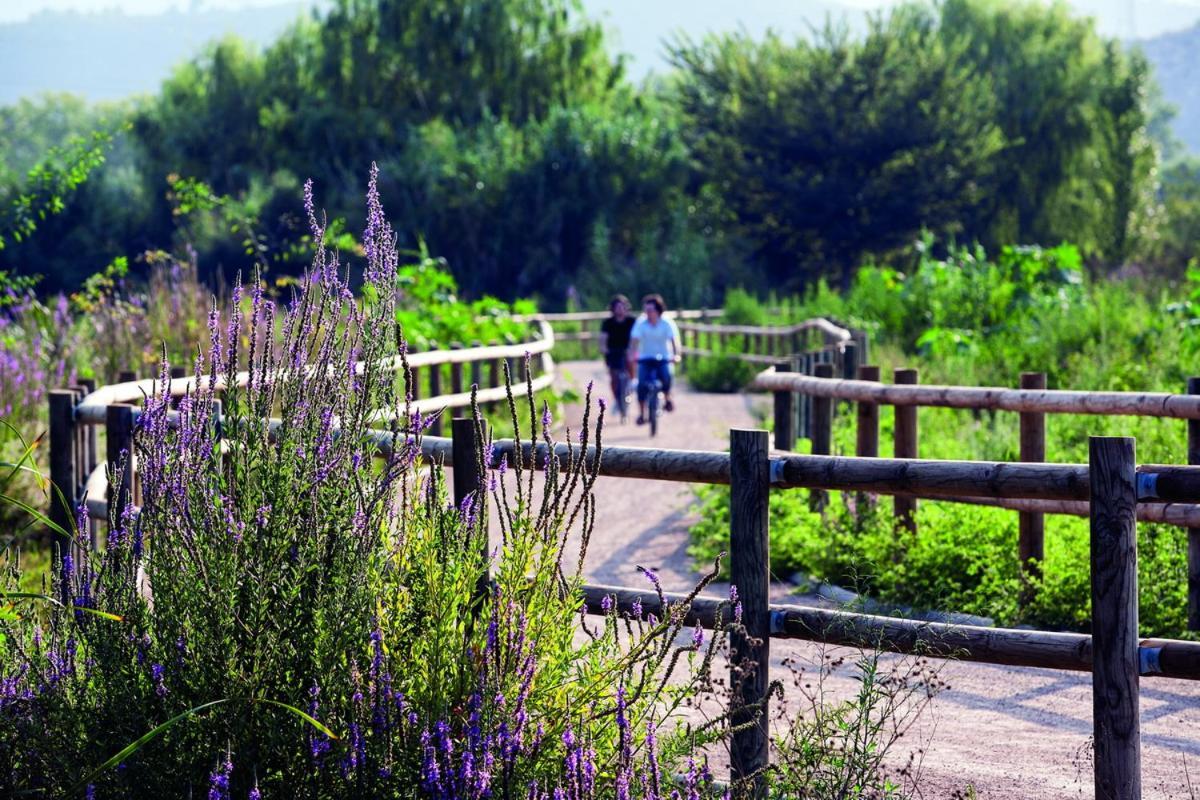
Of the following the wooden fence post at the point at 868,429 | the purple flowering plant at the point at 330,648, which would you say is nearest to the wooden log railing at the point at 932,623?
the purple flowering plant at the point at 330,648

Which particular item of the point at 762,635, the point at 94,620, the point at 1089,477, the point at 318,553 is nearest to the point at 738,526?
the point at 762,635

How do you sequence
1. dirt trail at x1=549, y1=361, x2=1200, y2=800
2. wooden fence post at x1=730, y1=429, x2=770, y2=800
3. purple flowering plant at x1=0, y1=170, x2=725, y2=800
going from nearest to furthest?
purple flowering plant at x1=0, y1=170, x2=725, y2=800, wooden fence post at x1=730, y1=429, x2=770, y2=800, dirt trail at x1=549, y1=361, x2=1200, y2=800

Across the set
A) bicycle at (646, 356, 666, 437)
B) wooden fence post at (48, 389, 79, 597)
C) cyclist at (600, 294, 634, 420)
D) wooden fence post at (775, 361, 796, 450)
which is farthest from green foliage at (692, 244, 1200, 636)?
wooden fence post at (48, 389, 79, 597)

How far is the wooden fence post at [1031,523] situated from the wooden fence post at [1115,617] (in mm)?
3383

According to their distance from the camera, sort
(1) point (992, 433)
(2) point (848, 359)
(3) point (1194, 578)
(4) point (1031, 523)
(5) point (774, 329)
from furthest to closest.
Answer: (5) point (774, 329) < (2) point (848, 359) < (1) point (992, 433) < (4) point (1031, 523) < (3) point (1194, 578)

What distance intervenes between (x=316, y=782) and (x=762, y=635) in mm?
1328

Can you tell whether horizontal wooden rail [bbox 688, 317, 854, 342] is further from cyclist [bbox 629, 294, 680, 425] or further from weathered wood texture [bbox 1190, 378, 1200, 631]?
weathered wood texture [bbox 1190, 378, 1200, 631]

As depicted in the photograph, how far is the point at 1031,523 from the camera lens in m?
7.18

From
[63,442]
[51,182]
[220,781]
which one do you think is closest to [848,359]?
[51,182]

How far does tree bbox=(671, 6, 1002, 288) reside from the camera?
125 ft

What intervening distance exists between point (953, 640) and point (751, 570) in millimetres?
564

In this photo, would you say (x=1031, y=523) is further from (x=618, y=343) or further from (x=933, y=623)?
(x=618, y=343)

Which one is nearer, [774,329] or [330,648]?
[330,648]

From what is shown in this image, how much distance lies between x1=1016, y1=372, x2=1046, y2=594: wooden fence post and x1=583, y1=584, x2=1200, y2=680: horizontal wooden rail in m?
3.18
